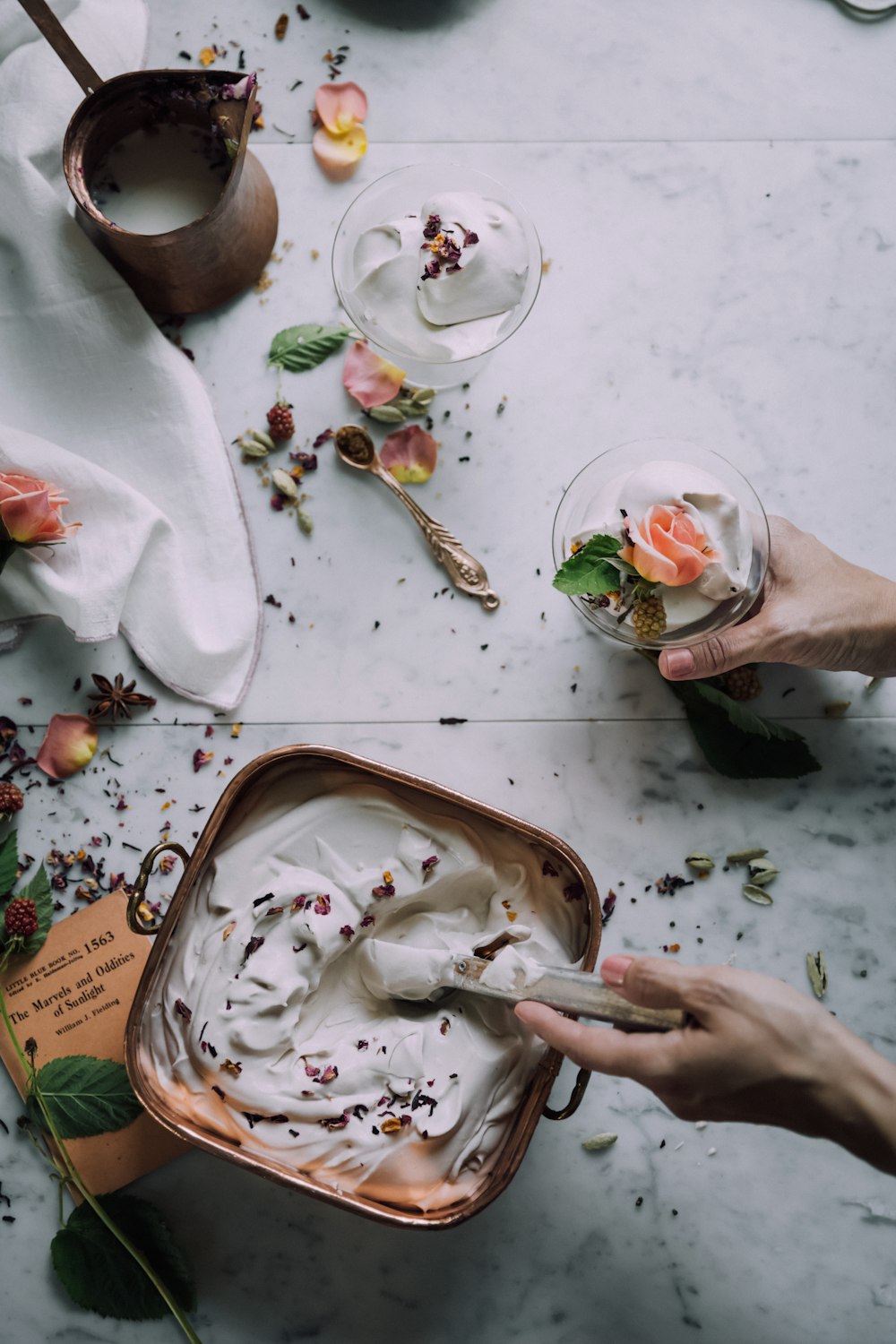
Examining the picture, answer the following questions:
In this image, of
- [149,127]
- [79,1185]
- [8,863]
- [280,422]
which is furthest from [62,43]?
[79,1185]

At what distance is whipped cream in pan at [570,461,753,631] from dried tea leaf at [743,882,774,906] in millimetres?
388

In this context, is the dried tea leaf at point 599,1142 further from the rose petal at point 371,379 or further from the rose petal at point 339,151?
the rose petal at point 339,151

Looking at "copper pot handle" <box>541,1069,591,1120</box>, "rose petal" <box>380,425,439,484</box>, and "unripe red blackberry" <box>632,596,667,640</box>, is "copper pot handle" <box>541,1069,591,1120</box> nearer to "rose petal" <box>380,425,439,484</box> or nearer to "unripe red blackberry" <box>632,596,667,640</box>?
"unripe red blackberry" <box>632,596,667,640</box>

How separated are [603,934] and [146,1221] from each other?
658mm

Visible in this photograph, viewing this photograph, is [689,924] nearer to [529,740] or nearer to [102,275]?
[529,740]

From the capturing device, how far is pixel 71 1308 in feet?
3.95

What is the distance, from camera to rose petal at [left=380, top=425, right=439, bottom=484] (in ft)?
4.17

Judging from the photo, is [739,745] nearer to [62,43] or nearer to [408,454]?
[408,454]

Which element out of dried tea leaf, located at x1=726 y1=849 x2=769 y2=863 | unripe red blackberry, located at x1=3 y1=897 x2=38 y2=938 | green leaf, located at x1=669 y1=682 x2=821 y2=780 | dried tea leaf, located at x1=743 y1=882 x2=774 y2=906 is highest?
unripe red blackberry, located at x1=3 y1=897 x2=38 y2=938

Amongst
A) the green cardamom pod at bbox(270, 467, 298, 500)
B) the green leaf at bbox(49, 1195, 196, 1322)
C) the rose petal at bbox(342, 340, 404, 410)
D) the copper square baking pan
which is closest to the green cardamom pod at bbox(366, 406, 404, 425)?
the rose petal at bbox(342, 340, 404, 410)

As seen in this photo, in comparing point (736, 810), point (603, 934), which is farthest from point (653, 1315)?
point (736, 810)

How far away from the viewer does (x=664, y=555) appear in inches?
39.4

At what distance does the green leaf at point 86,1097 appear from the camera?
1.17m

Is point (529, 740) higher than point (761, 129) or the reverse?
the reverse
